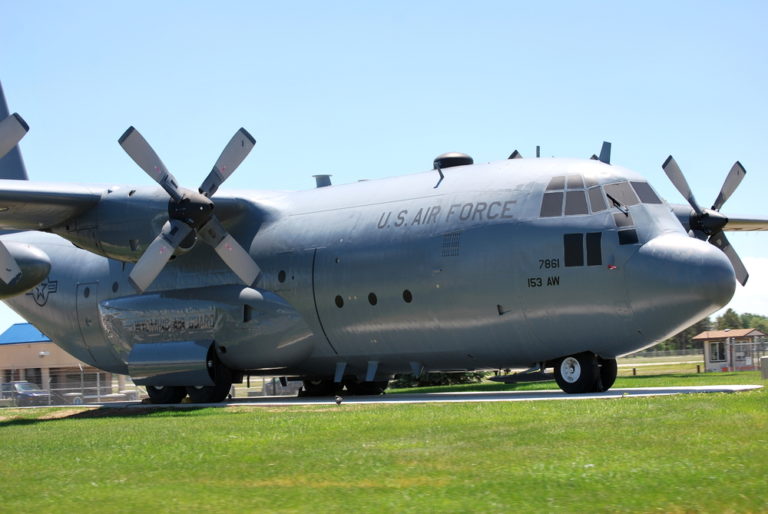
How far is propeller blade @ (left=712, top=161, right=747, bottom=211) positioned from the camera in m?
24.1

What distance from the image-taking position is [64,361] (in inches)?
2103

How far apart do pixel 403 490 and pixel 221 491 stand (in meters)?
1.52

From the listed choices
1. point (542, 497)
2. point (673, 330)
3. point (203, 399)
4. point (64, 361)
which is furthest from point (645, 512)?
point (64, 361)

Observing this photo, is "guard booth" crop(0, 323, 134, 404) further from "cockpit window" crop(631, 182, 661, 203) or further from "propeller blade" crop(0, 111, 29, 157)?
"cockpit window" crop(631, 182, 661, 203)

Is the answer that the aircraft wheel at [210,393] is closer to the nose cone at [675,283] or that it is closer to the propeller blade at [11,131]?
the propeller blade at [11,131]

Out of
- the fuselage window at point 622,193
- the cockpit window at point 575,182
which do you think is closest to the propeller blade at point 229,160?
the cockpit window at point 575,182

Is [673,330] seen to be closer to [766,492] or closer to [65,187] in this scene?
[766,492]

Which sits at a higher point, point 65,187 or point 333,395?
point 65,187

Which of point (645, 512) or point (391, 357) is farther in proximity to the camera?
point (391, 357)

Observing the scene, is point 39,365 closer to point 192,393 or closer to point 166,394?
point 166,394

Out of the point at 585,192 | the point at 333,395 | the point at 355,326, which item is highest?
the point at 585,192

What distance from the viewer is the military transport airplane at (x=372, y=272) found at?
1789cm

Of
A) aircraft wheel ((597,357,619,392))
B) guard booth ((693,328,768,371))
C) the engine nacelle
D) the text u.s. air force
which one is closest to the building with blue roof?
the engine nacelle

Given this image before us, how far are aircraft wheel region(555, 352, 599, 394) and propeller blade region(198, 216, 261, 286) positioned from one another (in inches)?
291
